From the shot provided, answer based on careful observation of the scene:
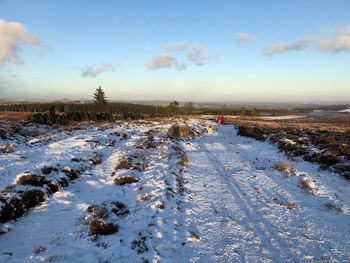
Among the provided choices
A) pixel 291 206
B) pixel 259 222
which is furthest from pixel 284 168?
pixel 259 222

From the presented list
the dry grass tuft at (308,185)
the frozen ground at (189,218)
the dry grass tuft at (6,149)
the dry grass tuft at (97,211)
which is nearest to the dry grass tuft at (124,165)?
the frozen ground at (189,218)

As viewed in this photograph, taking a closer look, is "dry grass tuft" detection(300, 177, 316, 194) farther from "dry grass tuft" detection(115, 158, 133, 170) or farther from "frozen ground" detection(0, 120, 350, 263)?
"dry grass tuft" detection(115, 158, 133, 170)

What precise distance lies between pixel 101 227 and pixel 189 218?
114 inches

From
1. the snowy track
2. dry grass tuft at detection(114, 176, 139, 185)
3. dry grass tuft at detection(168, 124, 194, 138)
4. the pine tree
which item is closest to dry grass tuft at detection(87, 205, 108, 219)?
the snowy track

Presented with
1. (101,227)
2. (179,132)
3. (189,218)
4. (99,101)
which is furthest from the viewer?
(99,101)

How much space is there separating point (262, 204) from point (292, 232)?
2.39 metres

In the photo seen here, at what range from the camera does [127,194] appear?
11.6 meters

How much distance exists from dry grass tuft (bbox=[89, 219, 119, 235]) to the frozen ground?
0.20 meters

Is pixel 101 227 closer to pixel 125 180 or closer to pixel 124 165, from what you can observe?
pixel 125 180

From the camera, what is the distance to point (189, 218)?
31.2ft

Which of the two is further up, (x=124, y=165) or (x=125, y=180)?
(x=124, y=165)

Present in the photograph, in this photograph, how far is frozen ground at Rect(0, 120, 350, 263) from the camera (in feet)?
24.0

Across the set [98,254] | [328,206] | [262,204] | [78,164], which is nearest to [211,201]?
[262,204]

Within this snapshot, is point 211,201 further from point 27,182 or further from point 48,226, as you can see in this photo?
point 27,182
